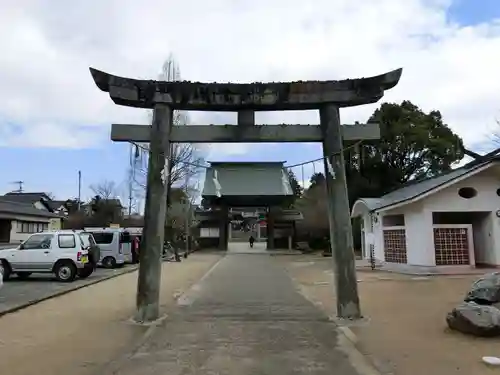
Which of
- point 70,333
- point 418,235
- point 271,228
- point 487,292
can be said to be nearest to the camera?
point 70,333

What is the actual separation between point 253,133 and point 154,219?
270 centimetres

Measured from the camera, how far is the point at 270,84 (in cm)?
1035

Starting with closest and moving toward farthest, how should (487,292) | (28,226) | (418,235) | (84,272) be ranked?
(487,292)
(84,272)
(418,235)
(28,226)

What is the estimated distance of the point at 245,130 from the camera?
10555mm

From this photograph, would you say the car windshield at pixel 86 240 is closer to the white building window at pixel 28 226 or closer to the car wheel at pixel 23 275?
the car wheel at pixel 23 275

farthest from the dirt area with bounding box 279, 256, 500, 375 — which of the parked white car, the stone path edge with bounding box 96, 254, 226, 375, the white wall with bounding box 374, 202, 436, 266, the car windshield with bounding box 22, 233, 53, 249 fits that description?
the car windshield with bounding box 22, 233, 53, 249

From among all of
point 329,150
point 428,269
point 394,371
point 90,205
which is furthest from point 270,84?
point 90,205

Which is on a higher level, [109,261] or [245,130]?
[245,130]

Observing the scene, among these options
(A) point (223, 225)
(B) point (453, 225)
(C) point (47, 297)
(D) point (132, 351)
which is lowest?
(D) point (132, 351)

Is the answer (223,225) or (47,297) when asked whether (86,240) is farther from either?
(223,225)

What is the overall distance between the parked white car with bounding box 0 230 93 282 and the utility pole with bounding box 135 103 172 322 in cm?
958

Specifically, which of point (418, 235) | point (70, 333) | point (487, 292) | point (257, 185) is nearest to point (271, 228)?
point (257, 185)

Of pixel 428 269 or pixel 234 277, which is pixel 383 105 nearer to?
pixel 428 269

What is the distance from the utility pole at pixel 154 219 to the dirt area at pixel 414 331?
382 centimetres
